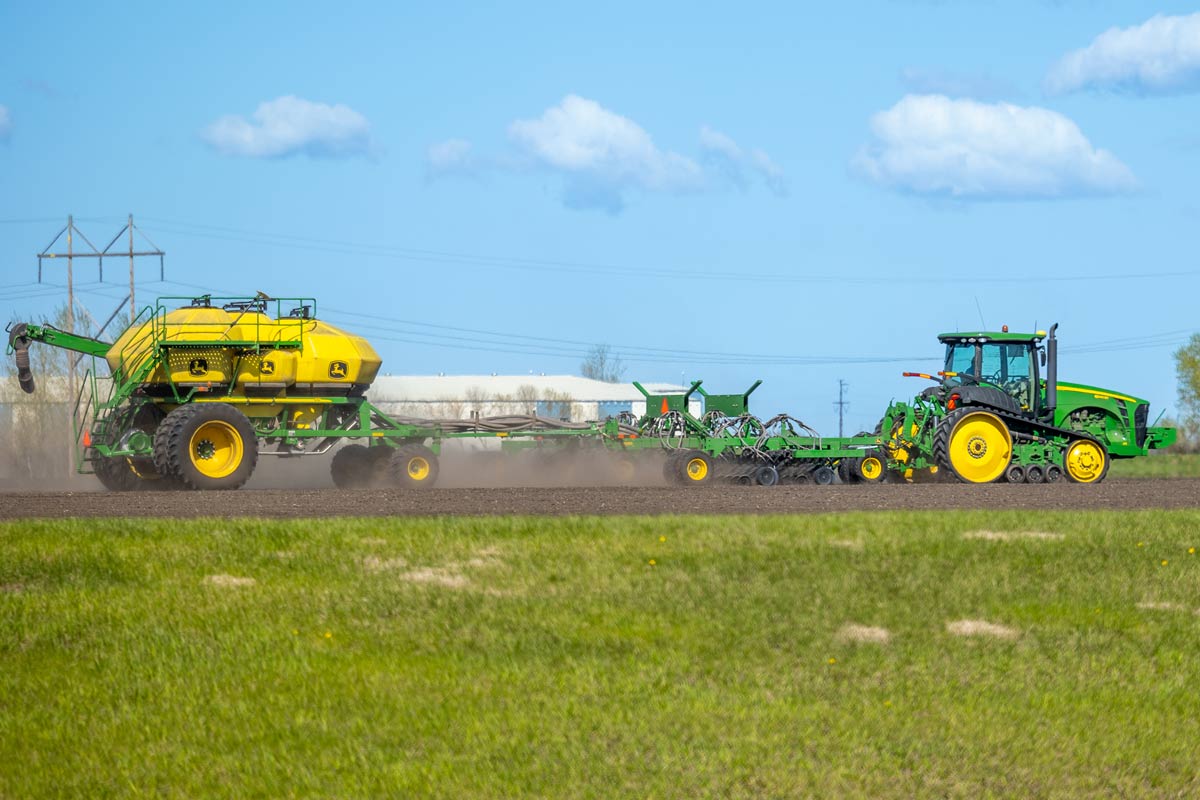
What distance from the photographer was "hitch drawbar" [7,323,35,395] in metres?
23.7

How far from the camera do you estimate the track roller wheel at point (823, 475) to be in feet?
90.2

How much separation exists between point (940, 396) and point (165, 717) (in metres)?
19.3

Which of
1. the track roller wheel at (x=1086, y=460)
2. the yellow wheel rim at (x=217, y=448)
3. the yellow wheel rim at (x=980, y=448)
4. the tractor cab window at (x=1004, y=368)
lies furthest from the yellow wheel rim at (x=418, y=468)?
the track roller wheel at (x=1086, y=460)

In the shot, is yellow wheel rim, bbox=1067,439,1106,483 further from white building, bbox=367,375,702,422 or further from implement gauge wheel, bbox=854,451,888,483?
white building, bbox=367,375,702,422

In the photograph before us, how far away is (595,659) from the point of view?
10.6 metres

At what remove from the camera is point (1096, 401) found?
88.7ft

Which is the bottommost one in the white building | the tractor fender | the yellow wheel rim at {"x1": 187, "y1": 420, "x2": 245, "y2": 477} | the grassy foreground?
the grassy foreground

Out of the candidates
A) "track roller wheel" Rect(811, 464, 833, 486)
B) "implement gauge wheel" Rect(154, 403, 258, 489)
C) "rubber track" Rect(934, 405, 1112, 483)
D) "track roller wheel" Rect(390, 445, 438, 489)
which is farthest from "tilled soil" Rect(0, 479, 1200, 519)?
"track roller wheel" Rect(811, 464, 833, 486)

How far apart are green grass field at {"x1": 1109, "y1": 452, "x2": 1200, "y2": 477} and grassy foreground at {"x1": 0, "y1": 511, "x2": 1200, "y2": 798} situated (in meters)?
27.3

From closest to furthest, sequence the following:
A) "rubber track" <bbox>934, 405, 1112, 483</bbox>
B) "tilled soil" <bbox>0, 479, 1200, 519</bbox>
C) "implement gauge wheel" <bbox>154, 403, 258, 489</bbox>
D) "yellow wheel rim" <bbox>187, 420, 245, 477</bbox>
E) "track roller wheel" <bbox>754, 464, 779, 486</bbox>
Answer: "tilled soil" <bbox>0, 479, 1200, 519</bbox>
"implement gauge wheel" <bbox>154, 403, 258, 489</bbox>
"yellow wheel rim" <bbox>187, 420, 245, 477</bbox>
"rubber track" <bbox>934, 405, 1112, 483</bbox>
"track roller wheel" <bbox>754, 464, 779, 486</bbox>

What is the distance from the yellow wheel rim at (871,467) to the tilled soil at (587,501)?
3.95m

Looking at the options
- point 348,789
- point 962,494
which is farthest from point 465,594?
point 962,494

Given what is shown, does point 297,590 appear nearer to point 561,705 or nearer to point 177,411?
point 561,705

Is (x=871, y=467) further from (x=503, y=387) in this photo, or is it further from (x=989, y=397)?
(x=503, y=387)
